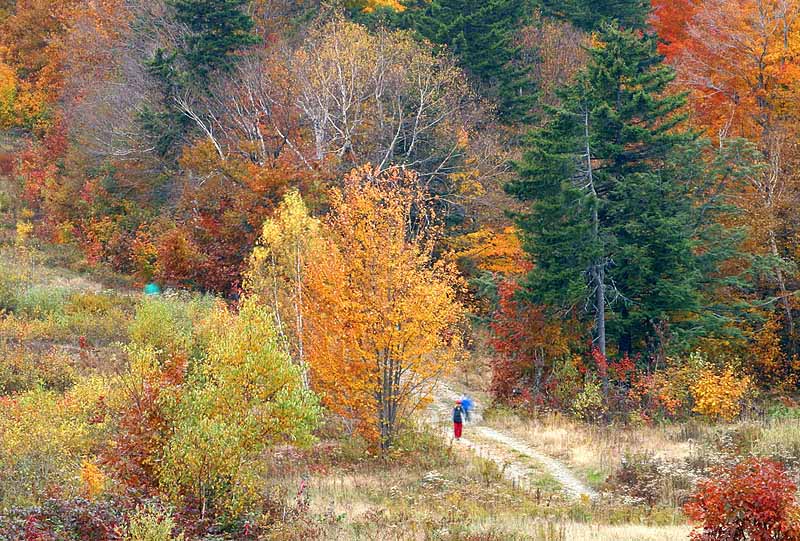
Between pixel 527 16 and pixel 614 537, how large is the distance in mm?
36599

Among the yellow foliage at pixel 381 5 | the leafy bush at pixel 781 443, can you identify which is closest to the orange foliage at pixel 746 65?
the yellow foliage at pixel 381 5

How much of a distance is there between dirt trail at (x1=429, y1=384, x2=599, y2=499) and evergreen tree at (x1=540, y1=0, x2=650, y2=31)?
26758 mm

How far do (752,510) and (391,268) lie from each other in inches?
462

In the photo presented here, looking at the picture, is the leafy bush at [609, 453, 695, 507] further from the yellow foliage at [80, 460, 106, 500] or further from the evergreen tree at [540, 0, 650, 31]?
the evergreen tree at [540, 0, 650, 31]

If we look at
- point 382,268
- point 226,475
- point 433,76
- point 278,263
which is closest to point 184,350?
point 278,263

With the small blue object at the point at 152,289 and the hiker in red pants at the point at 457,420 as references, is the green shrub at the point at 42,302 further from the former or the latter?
the hiker in red pants at the point at 457,420

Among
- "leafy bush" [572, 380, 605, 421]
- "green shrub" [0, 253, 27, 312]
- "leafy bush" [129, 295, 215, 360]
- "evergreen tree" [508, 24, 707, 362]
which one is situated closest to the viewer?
"leafy bush" [572, 380, 605, 421]

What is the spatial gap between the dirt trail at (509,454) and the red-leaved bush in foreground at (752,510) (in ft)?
21.3

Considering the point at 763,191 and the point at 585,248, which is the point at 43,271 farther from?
the point at 763,191

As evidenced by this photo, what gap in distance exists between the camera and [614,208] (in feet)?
94.0

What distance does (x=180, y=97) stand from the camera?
131 feet

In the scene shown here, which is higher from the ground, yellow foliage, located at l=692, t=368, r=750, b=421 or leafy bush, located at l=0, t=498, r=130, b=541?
yellow foliage, located at l=692, t=368, r=750, b=421

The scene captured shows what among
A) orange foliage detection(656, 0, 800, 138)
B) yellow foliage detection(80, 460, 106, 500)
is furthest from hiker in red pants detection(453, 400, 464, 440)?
orange foliage detection(656, 0, 800, 138)

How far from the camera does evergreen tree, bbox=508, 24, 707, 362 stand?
2803 centimetres
